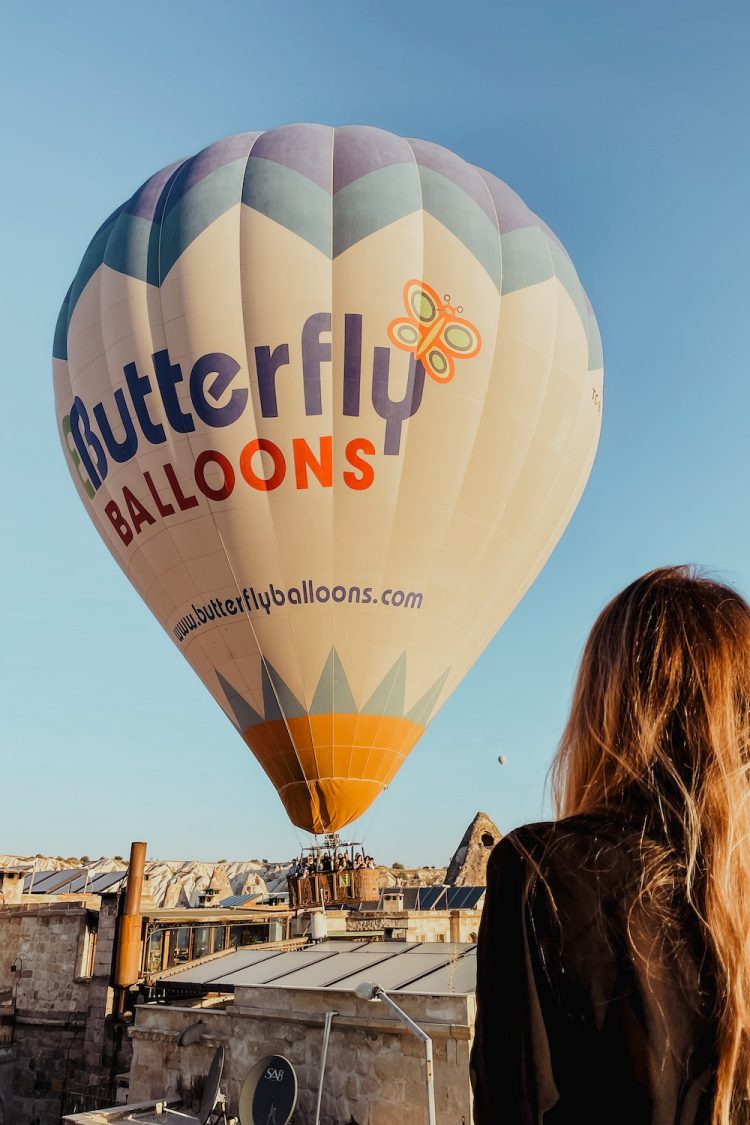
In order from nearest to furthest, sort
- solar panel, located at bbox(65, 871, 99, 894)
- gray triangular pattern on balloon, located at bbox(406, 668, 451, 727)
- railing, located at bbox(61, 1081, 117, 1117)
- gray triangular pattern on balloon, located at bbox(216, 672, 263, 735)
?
gray triangular pattern on balloon, located at bbox(216, 672, 263, 735), gray triangular pattern on balloon, located at bbox(406, 668, 451, 727), railing, located at bbox(61, 1081, 117, 1117), solar panel, located at bbox(65, 871, 99, 894)

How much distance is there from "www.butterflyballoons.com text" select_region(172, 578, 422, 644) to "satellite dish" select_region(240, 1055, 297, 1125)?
12312mm

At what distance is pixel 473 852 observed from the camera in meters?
48.0

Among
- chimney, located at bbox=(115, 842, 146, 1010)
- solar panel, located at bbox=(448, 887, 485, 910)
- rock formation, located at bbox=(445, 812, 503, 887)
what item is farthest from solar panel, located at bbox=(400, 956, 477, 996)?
rock formation, located at bbox=(445, 812, 503, 887)

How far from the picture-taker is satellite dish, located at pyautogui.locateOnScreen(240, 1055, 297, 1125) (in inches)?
451

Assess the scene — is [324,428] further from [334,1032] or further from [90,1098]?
[90,1098]

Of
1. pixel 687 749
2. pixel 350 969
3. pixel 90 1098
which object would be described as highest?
pixel 687 749

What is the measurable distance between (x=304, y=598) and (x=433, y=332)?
26.0 feet

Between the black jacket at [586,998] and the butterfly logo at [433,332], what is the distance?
21.5 metres

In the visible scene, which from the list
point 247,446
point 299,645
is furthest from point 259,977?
point 247,446

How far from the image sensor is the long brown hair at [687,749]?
5.78 ft

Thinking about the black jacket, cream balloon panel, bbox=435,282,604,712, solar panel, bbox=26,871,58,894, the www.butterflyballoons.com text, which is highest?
cream balloon panel, bbox=435,282,604,712

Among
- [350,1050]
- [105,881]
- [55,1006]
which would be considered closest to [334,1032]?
[350,1050]

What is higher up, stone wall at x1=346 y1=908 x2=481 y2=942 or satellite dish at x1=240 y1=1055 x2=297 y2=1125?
stone wall at x1=346 y1=908 x2=481 y2=942

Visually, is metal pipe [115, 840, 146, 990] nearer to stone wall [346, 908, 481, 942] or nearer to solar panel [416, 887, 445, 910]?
stone wall [346, 908, 481, 942]
